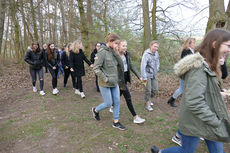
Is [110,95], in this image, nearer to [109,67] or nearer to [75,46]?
[109,67]

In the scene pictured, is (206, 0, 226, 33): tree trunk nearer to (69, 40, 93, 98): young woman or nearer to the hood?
(69, 40, 93, 98): young woman

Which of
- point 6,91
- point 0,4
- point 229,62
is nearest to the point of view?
point 6,91

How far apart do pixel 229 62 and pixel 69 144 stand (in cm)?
1359

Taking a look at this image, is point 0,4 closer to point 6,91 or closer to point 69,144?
point 6,91

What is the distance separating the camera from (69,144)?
10.9 ft

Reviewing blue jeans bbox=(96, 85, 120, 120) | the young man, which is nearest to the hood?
blue jeans bbox=(96, 85, 120, 120)

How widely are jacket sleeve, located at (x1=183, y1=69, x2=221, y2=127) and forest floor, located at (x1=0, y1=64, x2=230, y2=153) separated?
1.78 meters

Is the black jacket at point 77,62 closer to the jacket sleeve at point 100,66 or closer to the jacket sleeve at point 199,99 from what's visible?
the jacket sleeve at point 100,66

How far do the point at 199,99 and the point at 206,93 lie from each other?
0.15 metres

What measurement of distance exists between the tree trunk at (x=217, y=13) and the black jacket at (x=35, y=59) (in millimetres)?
8310

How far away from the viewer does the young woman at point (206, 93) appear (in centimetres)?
177

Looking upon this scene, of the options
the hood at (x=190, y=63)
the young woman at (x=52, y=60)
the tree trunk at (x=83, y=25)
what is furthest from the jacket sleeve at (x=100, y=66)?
the tree trunk at (x=83, y=25)

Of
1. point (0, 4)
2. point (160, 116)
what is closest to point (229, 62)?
point (160, 116)

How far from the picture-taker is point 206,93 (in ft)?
6.03
